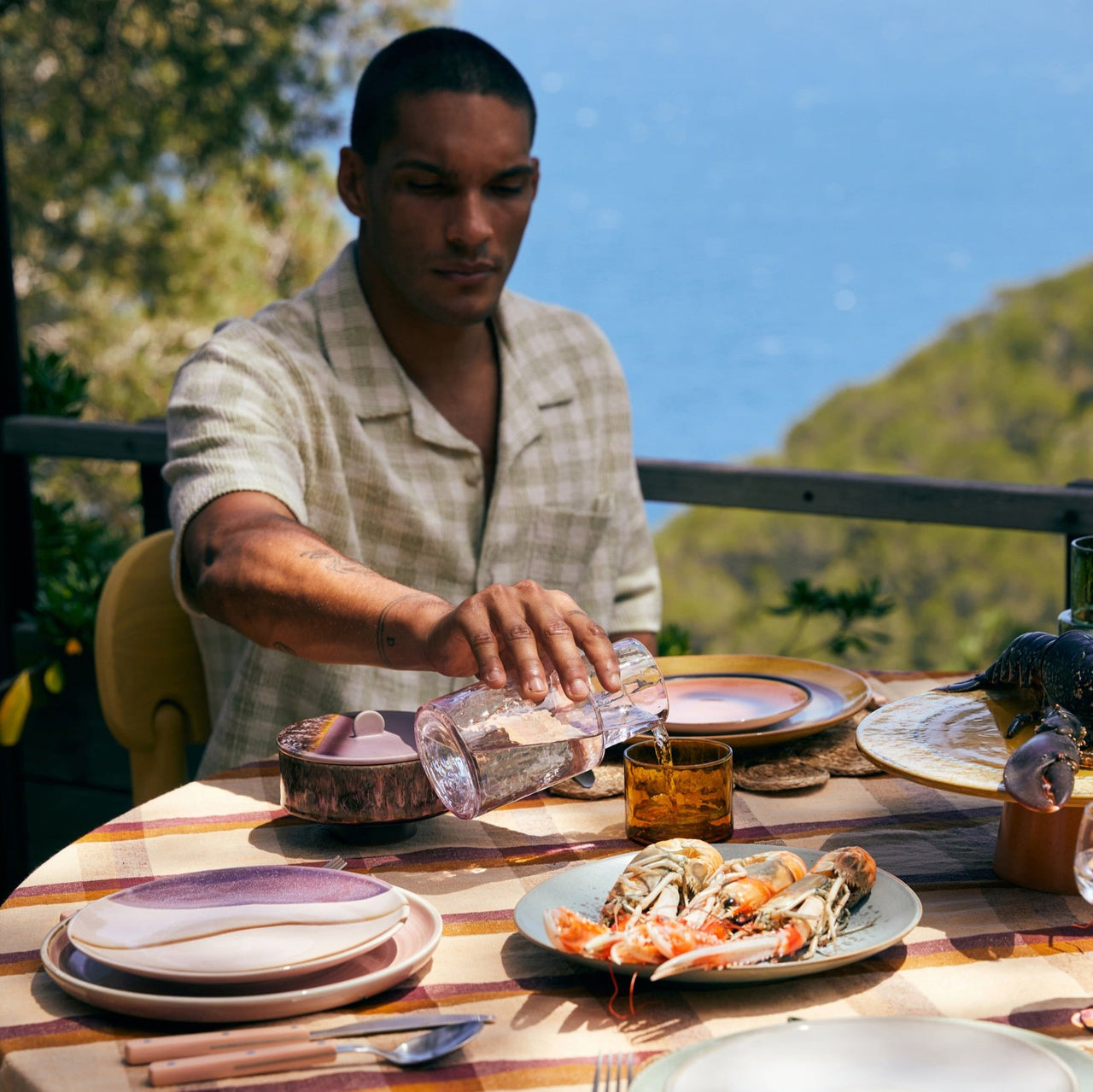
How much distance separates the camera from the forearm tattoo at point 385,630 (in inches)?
58.2

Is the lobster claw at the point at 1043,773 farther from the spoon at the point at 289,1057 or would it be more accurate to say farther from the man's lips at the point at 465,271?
the man's lips at the point at 465,271

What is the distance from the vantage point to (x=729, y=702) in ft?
5.41

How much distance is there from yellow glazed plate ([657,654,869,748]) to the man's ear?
905 millimetres

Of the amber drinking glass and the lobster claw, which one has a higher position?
the lobster claw

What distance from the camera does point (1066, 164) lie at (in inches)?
1125

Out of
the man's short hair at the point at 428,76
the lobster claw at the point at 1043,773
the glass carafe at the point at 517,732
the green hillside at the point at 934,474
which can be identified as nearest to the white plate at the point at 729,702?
the glass carafe at the point at 517,732

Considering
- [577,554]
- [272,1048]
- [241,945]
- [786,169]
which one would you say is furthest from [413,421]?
[786,169]

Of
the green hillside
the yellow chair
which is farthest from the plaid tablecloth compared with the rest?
the green hillside

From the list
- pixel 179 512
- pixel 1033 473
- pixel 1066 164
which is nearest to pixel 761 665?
pixel 179 512

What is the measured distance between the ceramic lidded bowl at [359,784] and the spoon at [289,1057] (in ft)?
1.16

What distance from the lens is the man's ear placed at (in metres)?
2.23

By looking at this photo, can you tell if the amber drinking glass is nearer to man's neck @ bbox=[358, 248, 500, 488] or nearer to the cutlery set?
the cutlery set

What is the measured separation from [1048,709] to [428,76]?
1319 millimetres

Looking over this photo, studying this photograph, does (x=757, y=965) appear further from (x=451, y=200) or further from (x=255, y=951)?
(x=451, y=200)
